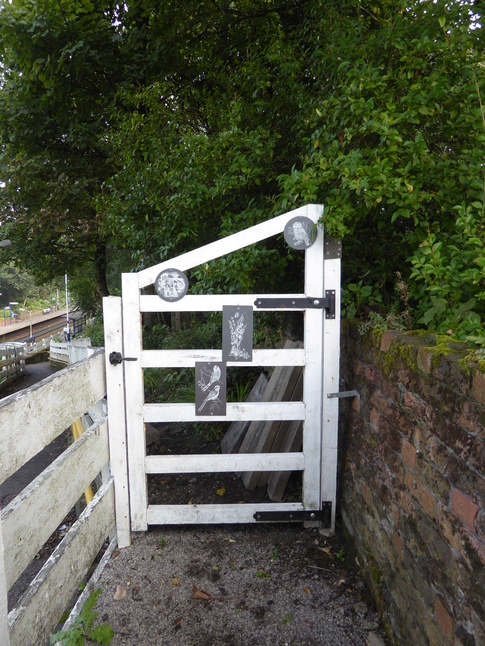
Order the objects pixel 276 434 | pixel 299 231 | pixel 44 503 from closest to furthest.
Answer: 1. pixel 44 503
2. pixel 299 231
3. pixel 276 434

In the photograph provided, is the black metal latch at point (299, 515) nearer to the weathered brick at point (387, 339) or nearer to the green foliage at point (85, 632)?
the green foliage at point (85, 632)

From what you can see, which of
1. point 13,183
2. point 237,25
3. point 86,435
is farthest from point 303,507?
point 13,183

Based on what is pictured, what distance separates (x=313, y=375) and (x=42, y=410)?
1.71m

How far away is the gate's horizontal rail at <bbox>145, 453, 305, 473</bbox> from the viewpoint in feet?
10.2

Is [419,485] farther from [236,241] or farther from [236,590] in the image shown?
[236,241]

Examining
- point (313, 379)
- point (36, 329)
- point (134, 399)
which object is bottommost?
point (36, 329)

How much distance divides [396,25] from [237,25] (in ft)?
11.5

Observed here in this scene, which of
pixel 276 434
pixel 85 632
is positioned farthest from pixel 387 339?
pixel 85 632

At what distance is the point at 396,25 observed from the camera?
276 centimetres

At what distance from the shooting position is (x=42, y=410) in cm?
204

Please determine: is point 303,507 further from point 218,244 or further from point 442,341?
point 218,244

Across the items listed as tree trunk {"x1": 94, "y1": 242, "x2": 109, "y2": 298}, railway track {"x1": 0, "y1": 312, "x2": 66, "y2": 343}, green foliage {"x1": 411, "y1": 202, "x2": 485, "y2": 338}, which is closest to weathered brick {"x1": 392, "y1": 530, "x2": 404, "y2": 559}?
green foliage {"x1": 411, "y1": 202, "x2": 485, "y2": 338}

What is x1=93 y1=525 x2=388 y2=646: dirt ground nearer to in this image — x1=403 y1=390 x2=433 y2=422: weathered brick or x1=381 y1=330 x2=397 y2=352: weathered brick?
x1=403 y1=390 x2=433 y2=422: weathered brick

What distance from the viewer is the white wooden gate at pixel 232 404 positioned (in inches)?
116
